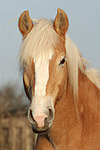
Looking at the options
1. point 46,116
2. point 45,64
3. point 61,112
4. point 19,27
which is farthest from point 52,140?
point 19,27

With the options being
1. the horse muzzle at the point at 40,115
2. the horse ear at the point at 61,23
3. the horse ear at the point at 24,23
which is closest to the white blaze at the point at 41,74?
the horse muzzle at the point at 40,115

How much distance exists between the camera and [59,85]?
4379 mm

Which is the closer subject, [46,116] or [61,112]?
[46,116]

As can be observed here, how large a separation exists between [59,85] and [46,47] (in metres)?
0.52

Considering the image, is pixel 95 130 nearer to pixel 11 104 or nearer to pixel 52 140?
pixel 52 140

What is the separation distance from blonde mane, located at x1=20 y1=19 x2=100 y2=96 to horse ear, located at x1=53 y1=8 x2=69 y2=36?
0.08 meters

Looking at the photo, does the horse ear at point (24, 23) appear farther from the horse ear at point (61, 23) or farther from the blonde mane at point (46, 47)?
the horse ear at point (61, 23)

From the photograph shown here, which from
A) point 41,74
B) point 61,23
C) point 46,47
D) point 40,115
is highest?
point 61,23

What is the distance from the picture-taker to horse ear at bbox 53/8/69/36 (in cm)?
471

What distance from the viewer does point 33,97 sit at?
4.10 metres

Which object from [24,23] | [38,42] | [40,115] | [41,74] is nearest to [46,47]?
[38,42]

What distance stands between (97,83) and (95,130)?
2.52 feet

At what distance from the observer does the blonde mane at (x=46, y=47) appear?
4410 millimetres

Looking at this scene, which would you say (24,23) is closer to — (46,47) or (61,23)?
(61,23)
